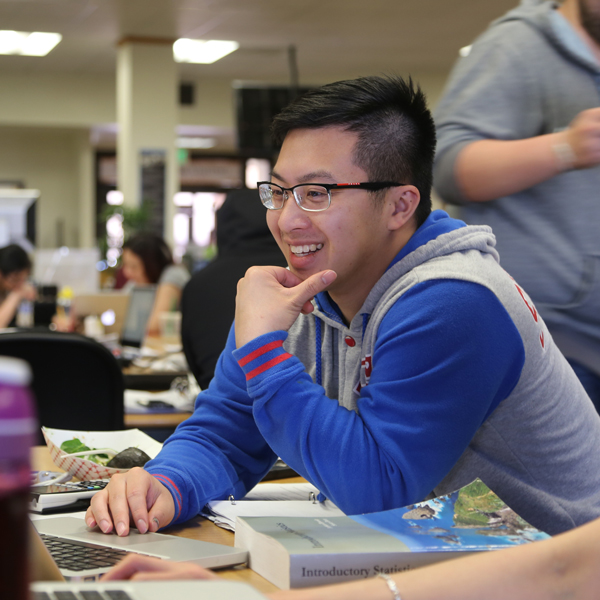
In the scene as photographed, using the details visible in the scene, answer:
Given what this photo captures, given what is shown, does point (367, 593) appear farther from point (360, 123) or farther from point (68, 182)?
point (68, 182)

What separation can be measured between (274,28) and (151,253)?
3958mm

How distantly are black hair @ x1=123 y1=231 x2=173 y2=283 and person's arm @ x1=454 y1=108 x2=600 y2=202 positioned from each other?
13.1 feet

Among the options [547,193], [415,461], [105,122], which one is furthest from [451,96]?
[105,122]

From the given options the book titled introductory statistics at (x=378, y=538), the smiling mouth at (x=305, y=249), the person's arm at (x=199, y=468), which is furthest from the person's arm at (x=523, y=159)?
the book titled introductory statistics at (x=378, y=538)

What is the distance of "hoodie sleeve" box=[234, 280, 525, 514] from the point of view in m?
1.04

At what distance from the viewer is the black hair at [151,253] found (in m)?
5.20

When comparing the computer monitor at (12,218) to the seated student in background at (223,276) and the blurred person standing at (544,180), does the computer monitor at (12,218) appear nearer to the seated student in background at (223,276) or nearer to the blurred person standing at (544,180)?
the seated student in background at (223,276)

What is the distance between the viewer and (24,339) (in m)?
1.95

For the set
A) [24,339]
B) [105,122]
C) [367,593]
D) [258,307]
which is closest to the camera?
[367,593]

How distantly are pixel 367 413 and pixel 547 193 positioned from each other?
61 cm

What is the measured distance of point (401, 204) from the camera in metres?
1.26

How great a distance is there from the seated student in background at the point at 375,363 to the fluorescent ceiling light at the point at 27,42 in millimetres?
8123

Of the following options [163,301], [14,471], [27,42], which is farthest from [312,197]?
[27,42]

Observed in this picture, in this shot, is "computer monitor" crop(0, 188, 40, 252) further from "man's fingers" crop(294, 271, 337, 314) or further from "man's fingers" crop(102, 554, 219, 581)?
"man's fingers" crop(102, 554, 219, 581)
